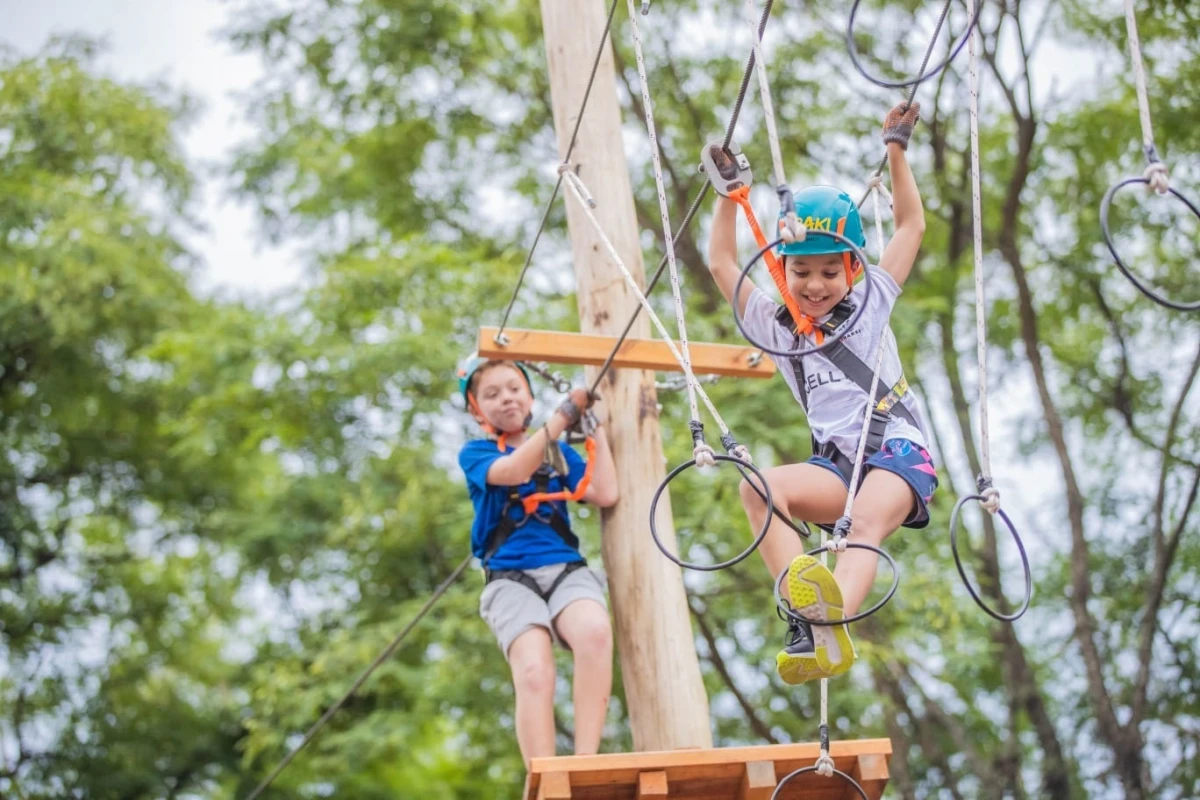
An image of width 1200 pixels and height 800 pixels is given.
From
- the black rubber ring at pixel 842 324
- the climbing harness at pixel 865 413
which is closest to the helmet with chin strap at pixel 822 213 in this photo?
the black rubber ring at pixel 842 324

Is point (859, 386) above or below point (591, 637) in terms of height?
above

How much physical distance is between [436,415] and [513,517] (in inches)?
180

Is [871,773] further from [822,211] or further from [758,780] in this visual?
[822,211]

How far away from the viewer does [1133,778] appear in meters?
9.52

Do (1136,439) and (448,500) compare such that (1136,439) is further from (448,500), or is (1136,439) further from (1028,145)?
(448,500)

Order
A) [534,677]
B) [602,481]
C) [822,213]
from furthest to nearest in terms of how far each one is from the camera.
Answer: [602,481] < [534,677] < [822,213]

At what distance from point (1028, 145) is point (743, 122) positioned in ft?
6.59

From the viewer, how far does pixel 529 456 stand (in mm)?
4418

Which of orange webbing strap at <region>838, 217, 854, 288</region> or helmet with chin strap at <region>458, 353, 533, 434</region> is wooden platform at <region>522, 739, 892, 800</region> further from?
helmet with chin strap at <region>458, 353, 533, 434</region>

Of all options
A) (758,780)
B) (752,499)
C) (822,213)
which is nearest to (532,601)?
(758,780)

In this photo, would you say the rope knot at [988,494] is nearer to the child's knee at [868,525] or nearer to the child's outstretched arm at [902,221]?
the child's knee at [868,525]

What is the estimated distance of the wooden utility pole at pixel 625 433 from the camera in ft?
14.6

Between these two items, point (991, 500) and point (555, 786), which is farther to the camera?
point (555, 786)

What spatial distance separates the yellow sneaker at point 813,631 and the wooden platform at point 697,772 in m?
0.64
